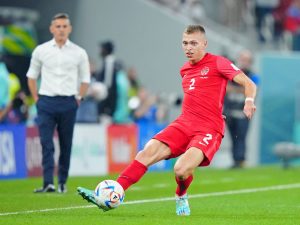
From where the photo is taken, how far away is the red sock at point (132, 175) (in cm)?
1245

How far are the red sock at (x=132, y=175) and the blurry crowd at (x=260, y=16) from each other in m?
18.4

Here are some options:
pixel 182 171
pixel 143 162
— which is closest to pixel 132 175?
pixel 143 162

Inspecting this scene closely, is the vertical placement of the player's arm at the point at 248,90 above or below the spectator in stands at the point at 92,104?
above

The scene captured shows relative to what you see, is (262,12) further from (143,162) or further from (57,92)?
(143,162)

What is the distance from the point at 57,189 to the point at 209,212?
3956mm

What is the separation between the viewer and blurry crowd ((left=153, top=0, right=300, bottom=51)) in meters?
31.4

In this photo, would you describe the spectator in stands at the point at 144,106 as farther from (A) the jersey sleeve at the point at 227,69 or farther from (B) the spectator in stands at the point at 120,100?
(A) the jersey sleeve at the point at 227,69

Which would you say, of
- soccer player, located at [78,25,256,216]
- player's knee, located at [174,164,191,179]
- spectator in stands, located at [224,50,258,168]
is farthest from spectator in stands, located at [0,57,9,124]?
player's knee, located at [174,164,191,179]

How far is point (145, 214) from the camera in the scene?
13125 millimetres

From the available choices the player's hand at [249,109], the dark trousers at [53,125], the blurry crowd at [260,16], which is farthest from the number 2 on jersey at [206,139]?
the blurry crowd at [260,16]

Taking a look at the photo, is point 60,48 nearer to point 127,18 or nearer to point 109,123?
point 109,123

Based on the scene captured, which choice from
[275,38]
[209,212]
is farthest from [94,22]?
[209,212]

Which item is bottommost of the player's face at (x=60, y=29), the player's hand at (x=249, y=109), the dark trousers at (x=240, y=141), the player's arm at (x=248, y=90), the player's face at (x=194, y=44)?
the dark trousers at (x=240, y=141)

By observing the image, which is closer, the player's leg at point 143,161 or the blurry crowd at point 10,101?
the player's leg at point 143,161
